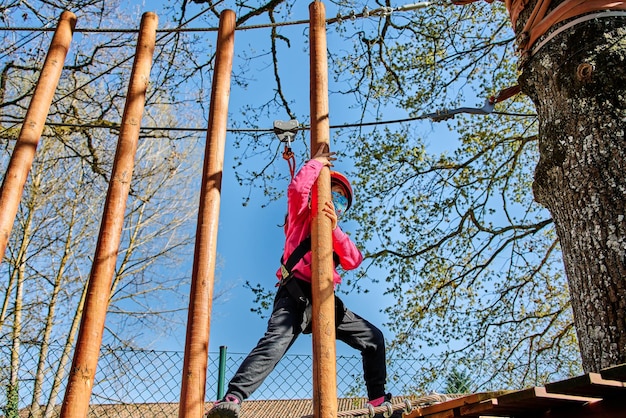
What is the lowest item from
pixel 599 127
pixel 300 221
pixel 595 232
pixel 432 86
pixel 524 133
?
pixel 595 232

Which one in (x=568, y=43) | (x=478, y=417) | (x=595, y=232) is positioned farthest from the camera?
(x=568, y=43)

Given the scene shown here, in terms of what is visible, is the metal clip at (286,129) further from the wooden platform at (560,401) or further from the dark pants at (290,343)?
the wooden platform at (560,401)

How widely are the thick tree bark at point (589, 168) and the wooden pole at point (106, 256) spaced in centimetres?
189

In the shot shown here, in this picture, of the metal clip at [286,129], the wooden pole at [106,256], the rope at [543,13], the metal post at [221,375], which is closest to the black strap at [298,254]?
the metal clip at [286,129]

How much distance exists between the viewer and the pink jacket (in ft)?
7.77

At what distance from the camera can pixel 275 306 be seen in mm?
2518

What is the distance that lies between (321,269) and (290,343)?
613mm

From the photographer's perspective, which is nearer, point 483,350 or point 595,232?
point 595,232

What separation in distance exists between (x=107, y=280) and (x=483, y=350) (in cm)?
588

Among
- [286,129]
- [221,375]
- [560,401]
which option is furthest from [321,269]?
[221,375]

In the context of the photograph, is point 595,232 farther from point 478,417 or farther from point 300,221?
point 300,221

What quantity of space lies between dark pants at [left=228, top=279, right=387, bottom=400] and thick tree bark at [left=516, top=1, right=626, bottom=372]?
3.18ft

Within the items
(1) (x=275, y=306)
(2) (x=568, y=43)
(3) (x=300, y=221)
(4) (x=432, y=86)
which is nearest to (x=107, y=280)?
(1) (x=275, y=306)

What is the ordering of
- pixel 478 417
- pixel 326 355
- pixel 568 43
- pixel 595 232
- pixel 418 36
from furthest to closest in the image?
pixel 418 36, pixel 568 43, pixel 595 232, pixel 326 355, pixel 478 417
